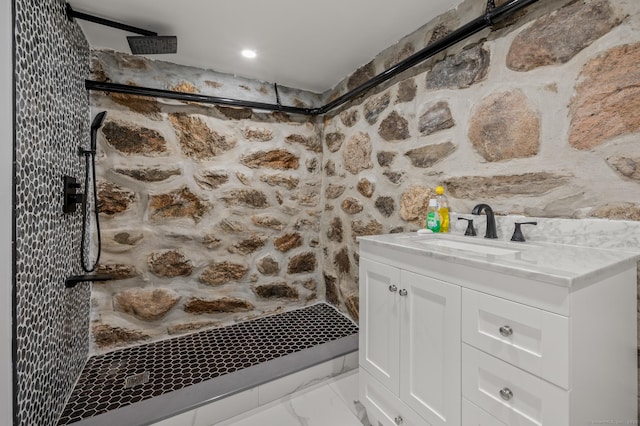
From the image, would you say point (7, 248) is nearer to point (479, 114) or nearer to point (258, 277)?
point (258, 277)

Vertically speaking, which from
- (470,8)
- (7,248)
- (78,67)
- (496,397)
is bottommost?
(496,397)

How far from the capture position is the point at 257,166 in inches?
88.2

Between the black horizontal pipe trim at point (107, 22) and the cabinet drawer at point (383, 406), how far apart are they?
2.09 meters

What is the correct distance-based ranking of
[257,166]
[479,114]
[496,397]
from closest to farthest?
[496,397], [479,114], [257,166]

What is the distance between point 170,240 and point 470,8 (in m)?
2.17

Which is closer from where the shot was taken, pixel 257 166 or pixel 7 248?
pixel 7 248

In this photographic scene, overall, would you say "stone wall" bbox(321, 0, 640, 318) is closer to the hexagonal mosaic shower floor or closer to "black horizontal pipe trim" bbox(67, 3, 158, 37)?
the hexagonal mosaic shower floor

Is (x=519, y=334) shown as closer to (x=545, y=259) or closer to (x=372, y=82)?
(x=545, y=259)

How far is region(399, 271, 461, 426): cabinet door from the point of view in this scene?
0.92m

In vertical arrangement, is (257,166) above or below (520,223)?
above

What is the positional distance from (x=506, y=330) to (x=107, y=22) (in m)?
2.18

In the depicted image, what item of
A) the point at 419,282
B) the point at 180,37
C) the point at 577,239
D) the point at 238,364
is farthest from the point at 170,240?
the point at 577,239

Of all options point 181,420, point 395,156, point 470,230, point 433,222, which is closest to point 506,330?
point 470,230

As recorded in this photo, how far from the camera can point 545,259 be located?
869 millimetres
